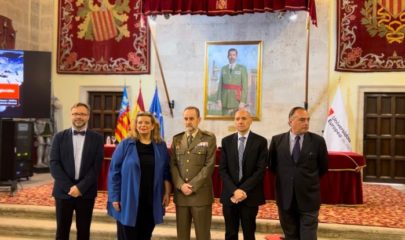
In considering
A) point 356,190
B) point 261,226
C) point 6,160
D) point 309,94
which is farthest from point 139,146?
point 309,94

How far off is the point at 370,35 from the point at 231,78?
109 inches

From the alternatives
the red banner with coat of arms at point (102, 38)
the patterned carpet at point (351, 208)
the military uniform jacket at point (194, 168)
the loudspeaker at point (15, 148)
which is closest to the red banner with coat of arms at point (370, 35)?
the patterned carpet at point (351, 208)

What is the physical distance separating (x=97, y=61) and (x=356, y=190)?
6.12 m

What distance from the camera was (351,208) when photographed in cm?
622

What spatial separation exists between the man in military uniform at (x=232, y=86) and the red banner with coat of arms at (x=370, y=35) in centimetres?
184

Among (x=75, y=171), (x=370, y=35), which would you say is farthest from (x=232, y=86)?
(x=75, y=171)

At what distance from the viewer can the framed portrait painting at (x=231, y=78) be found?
9.08m

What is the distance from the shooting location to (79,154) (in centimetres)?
396

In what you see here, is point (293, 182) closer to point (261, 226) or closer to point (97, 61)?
point (261, 226)

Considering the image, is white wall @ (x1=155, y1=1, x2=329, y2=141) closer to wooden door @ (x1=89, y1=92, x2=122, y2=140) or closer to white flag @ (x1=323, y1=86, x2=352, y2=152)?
white flag @ (x1=323, y1=86, x2=352, y2=152)

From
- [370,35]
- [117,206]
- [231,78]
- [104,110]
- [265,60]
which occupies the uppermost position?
[370,35]

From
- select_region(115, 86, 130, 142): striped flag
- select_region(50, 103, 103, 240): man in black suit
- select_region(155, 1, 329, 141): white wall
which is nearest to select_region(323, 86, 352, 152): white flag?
select_region(155, 1, 329, 141): white wall

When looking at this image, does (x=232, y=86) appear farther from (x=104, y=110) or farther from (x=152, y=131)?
(x=152, y=131)

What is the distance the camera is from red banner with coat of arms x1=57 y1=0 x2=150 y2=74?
9.69 metres
